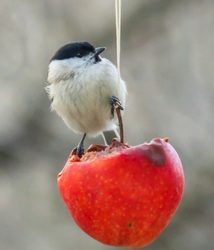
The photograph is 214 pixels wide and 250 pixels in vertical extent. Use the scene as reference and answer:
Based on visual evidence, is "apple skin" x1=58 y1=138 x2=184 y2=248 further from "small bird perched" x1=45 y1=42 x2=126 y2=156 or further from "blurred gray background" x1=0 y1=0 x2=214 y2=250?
"blurred gray background" x1=0 y1=0 x2=214 y2=250

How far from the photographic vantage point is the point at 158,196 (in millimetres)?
1708

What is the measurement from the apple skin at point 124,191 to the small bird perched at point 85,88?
0.54 meters

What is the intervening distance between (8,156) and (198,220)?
53.7 inches

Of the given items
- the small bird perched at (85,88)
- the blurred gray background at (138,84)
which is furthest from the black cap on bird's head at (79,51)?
the blurred gray background at (138,84)

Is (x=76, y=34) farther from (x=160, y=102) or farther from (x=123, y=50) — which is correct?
(x=160, y=102)

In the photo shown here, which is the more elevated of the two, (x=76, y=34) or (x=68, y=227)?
(x=76, y=34)

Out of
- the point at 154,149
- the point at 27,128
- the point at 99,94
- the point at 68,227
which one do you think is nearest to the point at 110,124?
the point at 99,94

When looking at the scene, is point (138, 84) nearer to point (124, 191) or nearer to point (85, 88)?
point (85, 88)

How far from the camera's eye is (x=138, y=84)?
4.78m

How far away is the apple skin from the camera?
1.69 metres

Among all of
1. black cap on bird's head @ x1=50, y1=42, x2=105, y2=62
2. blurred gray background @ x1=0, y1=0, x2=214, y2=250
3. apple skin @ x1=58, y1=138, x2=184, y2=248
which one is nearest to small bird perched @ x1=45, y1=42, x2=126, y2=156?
black cap on bird's head @ x1=50, y1=42, x2=105, y2=62

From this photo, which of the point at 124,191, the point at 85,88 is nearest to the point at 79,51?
the point at 85,88

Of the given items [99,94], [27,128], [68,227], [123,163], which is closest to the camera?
[123,163]

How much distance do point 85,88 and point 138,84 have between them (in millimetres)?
2490
